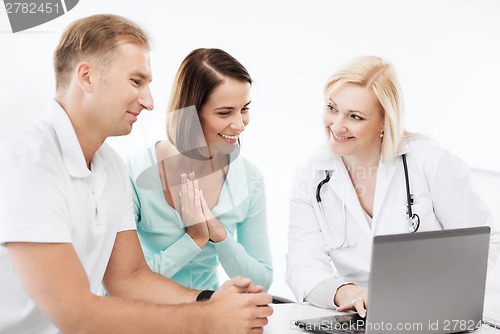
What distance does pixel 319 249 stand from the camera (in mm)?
2100

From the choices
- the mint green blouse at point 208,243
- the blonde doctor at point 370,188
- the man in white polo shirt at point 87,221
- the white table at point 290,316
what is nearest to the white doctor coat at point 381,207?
the blonde doctor at point 370,188

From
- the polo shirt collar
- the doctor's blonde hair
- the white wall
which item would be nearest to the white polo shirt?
the polo shirt collar

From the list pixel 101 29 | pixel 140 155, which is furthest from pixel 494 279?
pixel 101 29

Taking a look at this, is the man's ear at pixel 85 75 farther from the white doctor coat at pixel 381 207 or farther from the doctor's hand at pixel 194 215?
the white doctor coat at pixel 381 207

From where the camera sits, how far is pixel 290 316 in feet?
5.49

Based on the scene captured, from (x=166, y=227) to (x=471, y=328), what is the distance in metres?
1.03

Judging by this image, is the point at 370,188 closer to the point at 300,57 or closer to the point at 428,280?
the point at 428,280

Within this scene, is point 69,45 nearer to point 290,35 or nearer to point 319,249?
point 319,249

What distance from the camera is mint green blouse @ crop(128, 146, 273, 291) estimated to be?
2.19 metres

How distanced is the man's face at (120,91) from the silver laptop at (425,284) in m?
0.65

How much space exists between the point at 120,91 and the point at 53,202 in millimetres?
339

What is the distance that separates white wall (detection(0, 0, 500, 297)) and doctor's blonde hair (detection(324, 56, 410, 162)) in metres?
0.92

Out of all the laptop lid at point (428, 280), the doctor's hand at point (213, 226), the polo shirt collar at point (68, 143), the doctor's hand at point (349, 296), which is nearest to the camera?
the laptop lid at point (428, 280)

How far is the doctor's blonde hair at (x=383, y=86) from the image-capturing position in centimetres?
215
